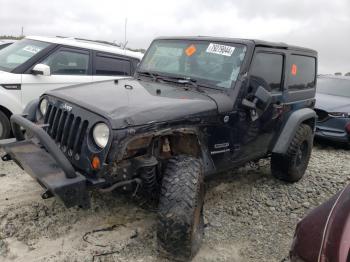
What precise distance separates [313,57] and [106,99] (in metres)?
3.51

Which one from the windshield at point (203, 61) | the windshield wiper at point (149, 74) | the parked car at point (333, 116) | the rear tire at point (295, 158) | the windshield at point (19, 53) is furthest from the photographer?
the parked car at point (333, 116)

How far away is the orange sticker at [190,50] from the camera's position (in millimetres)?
4430

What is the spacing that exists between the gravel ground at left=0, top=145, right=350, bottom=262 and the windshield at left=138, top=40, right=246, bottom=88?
1.39 m

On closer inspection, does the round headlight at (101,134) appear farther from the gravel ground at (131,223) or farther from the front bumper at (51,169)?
the gravel ground at (131,223)

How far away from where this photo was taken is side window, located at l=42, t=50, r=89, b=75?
6.26 m

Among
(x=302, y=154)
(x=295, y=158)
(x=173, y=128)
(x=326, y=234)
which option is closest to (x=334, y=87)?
(x=302, y=154)

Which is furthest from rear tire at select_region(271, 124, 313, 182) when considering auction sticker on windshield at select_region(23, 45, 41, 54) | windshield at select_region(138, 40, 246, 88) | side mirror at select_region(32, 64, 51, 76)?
auction sticker on windshield at select_region(23, 45, 41, 54)

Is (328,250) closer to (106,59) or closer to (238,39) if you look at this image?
(238,39)

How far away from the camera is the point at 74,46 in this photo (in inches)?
251

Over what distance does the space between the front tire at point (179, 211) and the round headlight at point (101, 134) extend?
1.94 ft

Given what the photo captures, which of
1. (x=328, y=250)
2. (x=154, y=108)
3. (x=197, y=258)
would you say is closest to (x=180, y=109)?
(x=154, y=108)

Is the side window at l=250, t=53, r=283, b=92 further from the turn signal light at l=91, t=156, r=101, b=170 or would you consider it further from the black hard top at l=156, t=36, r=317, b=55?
the turn signal light at l=91, t=156, r=101, b=170

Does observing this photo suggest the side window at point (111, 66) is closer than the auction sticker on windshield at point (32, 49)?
No

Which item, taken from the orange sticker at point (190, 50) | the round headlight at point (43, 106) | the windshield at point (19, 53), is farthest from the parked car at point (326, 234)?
the windshield at point (19, 53)
